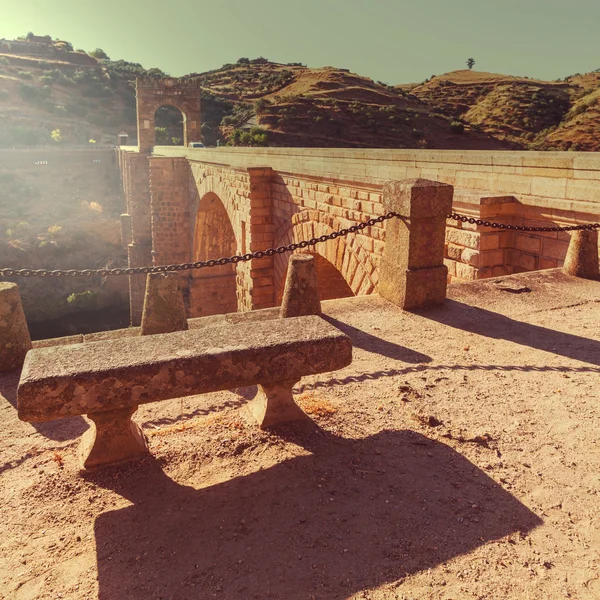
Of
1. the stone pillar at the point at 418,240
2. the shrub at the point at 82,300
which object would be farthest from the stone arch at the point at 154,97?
the stone pillar at the point at 418,240

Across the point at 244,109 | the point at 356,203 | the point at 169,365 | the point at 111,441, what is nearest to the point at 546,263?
the point at 356,203

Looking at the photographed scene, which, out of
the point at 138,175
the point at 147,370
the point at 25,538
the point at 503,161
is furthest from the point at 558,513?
the point at 138,175

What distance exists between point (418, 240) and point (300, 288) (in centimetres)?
132

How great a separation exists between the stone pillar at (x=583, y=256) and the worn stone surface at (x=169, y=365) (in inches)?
163

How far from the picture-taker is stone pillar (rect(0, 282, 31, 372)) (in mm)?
4289

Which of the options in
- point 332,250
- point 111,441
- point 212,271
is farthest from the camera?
point 212,271

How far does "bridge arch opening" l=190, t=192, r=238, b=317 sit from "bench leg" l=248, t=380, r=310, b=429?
1788 cm

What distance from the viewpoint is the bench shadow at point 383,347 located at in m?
4.31

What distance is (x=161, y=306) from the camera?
4527mm

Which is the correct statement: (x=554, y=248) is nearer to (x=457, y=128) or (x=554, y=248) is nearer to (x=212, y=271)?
(x=212, y=271)

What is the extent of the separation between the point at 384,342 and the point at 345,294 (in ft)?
28.9

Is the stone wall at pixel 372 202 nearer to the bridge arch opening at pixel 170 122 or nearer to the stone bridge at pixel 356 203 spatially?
the stone bridge at pixel 356 203

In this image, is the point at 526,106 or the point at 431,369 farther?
the point at 526,106

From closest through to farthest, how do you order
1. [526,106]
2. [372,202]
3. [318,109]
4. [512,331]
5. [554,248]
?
[512,331]
[554,248]
[372,202]
[526,106]
[318,109]
